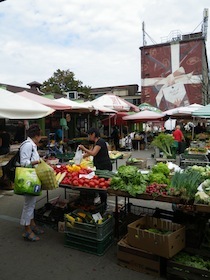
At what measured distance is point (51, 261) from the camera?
139 inches

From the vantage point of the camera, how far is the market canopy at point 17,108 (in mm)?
5348

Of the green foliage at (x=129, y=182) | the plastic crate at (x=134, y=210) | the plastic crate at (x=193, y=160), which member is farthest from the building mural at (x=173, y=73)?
the green foliage at (x=129, y=182)

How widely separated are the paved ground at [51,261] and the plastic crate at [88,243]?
6 cm

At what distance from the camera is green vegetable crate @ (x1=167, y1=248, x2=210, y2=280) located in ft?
9.53

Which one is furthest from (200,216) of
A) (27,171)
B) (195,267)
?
(27,171)

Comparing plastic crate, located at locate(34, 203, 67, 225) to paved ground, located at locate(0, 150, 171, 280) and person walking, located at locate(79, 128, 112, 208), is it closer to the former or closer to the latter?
paved ground, located at locate(0, 150, 171, 280)

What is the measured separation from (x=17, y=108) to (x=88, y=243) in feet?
11.2

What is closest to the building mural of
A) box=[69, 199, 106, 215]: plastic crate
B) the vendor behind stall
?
the vendor behind stall

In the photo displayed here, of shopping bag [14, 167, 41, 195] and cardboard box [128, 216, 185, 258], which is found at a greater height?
shopping bag [14, 167, 41, 195]

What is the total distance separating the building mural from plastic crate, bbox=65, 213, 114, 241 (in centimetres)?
3300

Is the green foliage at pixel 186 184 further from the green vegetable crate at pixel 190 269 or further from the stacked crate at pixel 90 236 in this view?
the stacked crate at pixel 90 236

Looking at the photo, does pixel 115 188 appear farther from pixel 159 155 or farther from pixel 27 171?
pixel 159 155

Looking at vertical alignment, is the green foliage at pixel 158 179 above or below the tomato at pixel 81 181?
above

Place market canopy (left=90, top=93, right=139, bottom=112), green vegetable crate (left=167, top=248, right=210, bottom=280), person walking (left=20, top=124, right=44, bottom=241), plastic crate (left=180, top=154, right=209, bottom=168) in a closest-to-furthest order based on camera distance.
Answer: green vegetable crate (left=167, top=248, right=210, bottom=280), person walking (left=20, top=124, right=44, bottom=241), plastic crate (left=180, top=154, right=209, bottom=168), market canopy (left=90, top=93, right=139, bottom=112)
